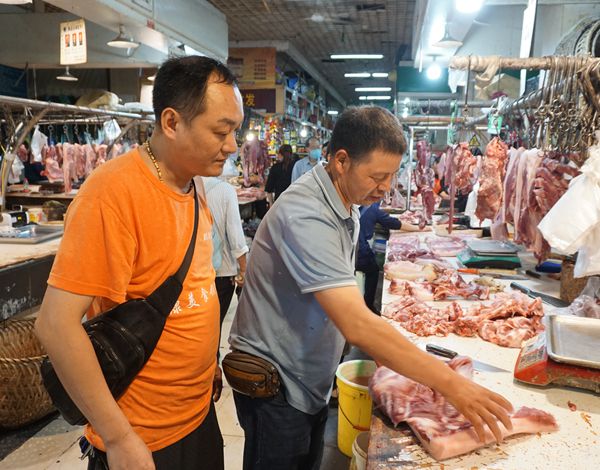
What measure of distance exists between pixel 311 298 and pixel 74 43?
22.0 ft

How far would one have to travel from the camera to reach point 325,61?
18.1m

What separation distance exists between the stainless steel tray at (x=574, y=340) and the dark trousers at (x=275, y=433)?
3.30 ft

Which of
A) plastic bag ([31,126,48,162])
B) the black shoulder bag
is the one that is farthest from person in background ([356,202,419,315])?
plastic bag ([31,126,48,162])

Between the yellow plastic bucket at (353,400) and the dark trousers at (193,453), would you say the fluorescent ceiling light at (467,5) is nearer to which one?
the yellow plastic bucket at (353,400)

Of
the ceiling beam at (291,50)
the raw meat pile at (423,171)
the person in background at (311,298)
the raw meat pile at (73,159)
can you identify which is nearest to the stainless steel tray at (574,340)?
the person in background at (311,298)

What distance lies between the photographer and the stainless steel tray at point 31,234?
4.41 metres

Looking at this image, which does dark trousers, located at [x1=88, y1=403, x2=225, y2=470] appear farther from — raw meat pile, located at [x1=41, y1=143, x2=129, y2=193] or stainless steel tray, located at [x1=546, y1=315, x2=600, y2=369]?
raw meat pile, located at [x1=41, y1=143, x2=129, y2=193]

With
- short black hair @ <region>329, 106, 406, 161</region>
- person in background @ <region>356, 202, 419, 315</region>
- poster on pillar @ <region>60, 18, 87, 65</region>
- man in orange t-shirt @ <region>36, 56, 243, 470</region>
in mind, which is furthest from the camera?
poster on pillar @ <region>60, 18, 87, 65</region>

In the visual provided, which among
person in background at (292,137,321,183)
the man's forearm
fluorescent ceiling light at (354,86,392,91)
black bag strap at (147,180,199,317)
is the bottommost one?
the man's forearm

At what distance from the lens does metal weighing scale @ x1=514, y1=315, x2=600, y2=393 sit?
193 cm

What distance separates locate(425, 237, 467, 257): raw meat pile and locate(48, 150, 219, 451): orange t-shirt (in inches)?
136

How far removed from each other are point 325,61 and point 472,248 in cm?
1500

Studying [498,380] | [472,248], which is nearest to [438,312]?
[498,380]

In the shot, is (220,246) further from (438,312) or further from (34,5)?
(34,5)
